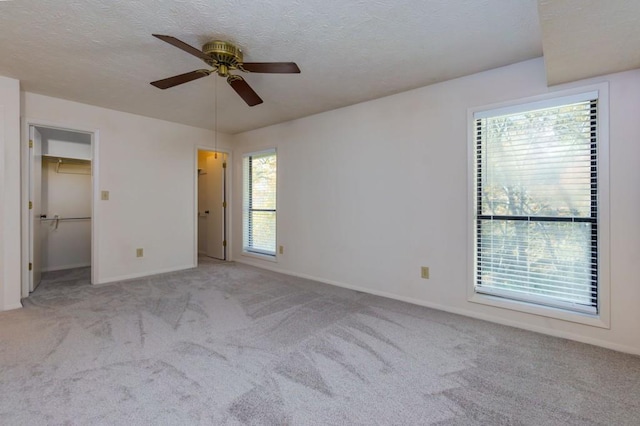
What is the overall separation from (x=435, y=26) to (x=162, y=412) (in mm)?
2925

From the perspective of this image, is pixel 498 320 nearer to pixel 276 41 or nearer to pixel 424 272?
pixel 424 272

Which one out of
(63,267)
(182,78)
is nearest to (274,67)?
(182,78)

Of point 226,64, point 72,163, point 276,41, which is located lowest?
point 72,163

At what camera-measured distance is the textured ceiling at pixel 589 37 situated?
148cm

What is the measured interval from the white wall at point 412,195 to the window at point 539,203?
13 centimetres

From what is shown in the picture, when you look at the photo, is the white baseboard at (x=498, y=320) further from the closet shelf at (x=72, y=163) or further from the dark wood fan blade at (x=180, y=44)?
the closet shelf at (x=72, y=163)

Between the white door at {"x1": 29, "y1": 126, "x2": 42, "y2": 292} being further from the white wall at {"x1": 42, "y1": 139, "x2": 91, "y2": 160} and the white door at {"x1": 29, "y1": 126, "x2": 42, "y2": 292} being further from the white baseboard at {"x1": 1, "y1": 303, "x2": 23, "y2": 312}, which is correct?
the white wall at {"x1": 42, "y1": 139, "x2": 91, "y2": 160}

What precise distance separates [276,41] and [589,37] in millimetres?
2051

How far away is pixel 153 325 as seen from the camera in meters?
2.57

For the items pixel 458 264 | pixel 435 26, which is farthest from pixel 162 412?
pixel 435 26

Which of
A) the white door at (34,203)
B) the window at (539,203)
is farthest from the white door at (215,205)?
the window at (539,203)

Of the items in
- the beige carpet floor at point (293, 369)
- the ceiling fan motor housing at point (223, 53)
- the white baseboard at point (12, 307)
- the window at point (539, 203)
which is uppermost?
the ceiling fan motor housing at point (223, 53)

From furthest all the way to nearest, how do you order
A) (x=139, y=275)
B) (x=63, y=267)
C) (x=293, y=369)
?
(x=63, y=267), (x=139, y=275), (x=293, y=369)

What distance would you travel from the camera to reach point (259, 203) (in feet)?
16.8
